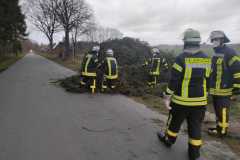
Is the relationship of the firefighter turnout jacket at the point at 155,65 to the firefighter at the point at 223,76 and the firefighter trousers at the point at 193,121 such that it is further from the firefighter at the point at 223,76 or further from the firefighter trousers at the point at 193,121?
the firefighter trousers at the point at 193,121

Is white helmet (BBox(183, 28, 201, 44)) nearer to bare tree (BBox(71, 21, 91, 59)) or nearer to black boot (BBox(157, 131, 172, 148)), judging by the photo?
black boot (BBox(157, 131, 172, 148))

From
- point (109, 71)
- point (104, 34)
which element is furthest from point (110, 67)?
point (104, 34)

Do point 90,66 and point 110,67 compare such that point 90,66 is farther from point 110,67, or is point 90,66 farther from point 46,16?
point 46,16

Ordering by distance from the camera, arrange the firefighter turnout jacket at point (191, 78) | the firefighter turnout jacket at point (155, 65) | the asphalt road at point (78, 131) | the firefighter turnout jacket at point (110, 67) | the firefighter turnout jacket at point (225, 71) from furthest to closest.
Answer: the firefighter turnout jacket at point (155, 65) → the firefighter turnout jacket at point (110, 67) → the firefighter turnout jacket at point (225, 71) → the asphalt road at point (78, 131) → the firefighter turnout jacket at point (191, 78)

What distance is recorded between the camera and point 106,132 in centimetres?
529

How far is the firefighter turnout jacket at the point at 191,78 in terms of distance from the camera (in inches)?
154

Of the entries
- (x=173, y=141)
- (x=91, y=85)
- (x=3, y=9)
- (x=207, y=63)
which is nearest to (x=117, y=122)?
(x=173, y=141)

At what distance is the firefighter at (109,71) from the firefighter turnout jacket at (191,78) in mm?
6003

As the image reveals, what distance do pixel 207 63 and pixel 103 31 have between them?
4390 centimetres

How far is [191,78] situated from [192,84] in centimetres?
11

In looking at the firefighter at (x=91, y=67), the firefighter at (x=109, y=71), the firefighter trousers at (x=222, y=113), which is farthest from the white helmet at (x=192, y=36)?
the firefighter at (x=91, y=67)

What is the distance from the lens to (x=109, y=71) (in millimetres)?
10000

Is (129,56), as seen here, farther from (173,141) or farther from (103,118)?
(173,141)

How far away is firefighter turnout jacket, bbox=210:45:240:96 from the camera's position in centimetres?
494
